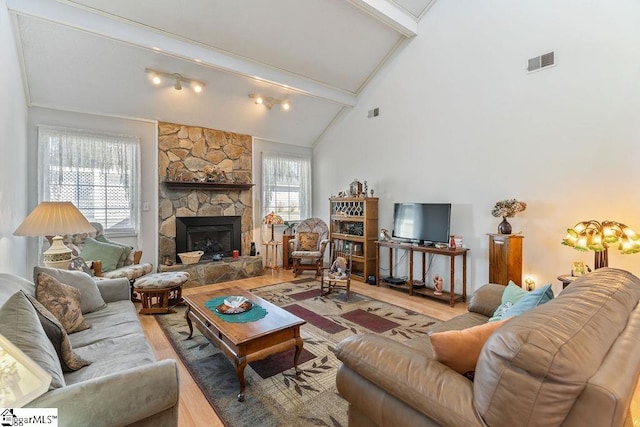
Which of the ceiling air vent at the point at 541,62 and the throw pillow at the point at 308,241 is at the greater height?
the ceiling air vent at the point at 541,62

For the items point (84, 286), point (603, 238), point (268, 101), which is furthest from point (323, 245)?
point (603, 238)

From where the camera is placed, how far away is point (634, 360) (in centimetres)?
98

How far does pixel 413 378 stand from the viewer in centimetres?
121

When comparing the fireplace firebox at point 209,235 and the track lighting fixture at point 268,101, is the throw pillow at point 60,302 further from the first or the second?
the track lighting fixture at point 268,101

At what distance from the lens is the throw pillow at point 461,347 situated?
127 centimetres

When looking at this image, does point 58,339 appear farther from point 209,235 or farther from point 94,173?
point 209,235

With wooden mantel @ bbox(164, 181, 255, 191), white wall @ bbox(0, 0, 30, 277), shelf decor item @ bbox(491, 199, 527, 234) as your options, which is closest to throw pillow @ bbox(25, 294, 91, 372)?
white wall @ bbox(0, 0, 30, 277)

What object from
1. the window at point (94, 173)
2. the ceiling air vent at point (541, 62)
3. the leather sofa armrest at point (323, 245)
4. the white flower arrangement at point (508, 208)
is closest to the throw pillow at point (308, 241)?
the leather sofa armrest at point (323, 245)

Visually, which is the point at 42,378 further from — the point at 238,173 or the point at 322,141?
the point at 322,141

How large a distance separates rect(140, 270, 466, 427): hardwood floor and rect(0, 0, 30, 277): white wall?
4.72 feet

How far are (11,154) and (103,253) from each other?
4.92ft

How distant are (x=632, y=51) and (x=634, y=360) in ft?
11.8

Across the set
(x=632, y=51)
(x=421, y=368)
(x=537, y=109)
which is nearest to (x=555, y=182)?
(x=537, y=109)

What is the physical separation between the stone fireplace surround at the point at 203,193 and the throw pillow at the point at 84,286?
2.27 m
